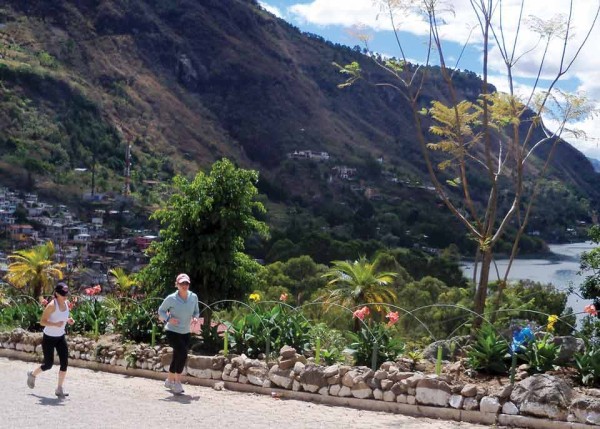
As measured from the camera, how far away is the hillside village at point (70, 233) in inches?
2301

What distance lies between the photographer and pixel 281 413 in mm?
7754

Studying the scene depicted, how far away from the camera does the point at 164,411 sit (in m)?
7.67

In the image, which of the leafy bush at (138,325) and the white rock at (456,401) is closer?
the white rock at (456,401)

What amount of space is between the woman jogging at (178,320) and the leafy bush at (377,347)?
6.41 ft

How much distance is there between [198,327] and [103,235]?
2455 inches

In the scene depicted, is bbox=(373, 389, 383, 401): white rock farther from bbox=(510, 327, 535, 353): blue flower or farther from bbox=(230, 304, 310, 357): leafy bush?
bbox=(230, 304, 310, 357): leafy bush

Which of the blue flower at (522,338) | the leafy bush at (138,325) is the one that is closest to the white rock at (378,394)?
the blue flower at (522,338)

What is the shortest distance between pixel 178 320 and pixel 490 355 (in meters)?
3.43

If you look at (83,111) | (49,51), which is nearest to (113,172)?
(83,111)

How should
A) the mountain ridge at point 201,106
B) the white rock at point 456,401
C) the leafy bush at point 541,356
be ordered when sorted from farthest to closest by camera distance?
1. the mountain ridge at point 201,106
2. the leafy bush at point 541,356
3. the white rock at point 456,401

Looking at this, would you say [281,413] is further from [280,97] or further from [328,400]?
[280,97]

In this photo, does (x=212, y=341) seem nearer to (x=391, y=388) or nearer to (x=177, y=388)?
(x=177, y=388)

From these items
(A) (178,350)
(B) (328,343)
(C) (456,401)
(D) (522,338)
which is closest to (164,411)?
(A) (178,350)

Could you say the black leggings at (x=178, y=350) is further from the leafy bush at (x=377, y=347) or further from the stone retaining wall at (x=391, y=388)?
the leafy bush at (x=377, y=347)
